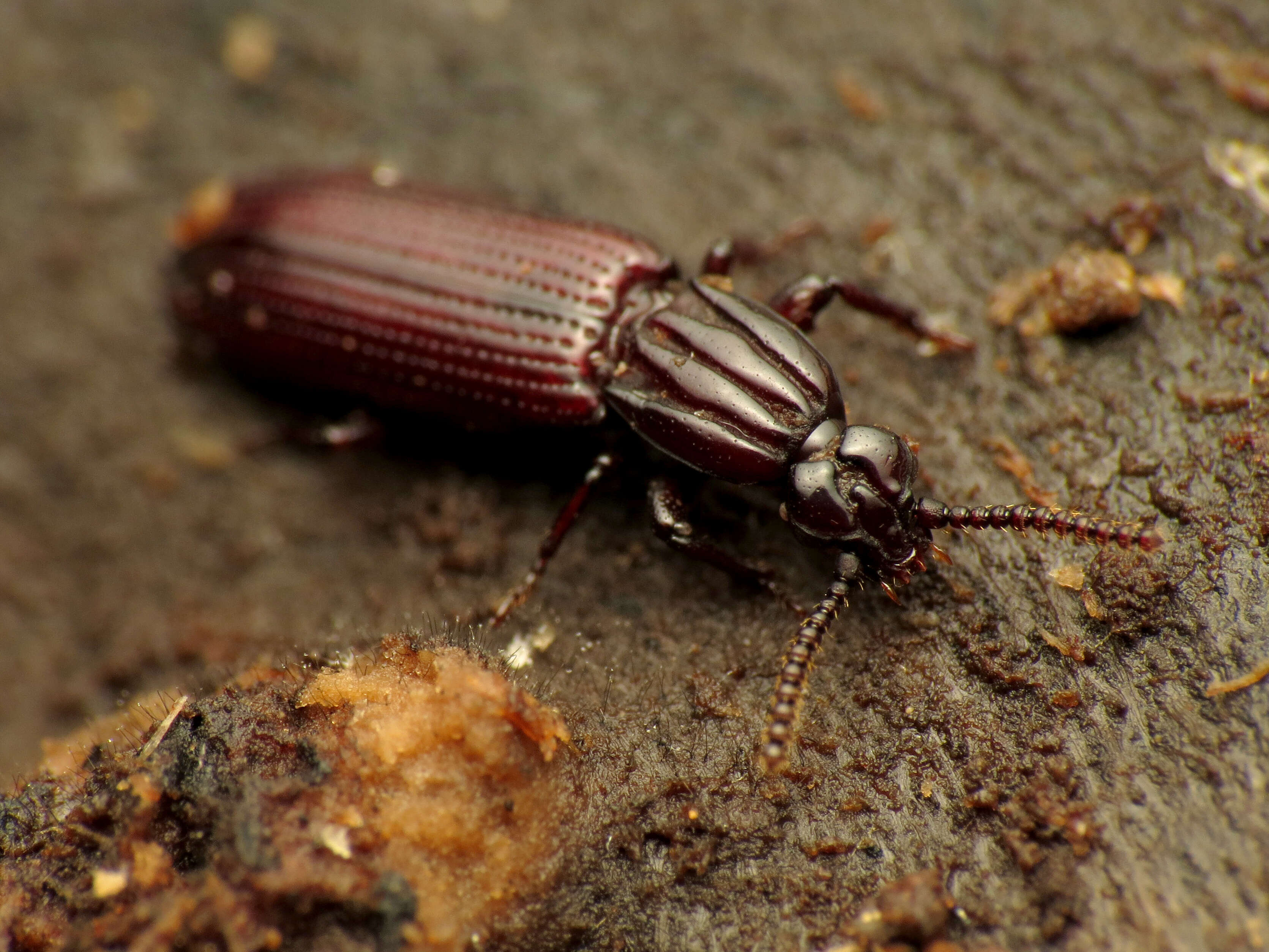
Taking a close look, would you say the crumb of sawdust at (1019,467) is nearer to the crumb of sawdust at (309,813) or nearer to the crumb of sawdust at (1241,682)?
the crumb of sawdust at (1241,682)

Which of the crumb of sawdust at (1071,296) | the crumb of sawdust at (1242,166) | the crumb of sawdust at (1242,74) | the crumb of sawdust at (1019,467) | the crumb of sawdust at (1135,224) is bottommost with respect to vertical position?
the crumb of sawdust at (1019,467)

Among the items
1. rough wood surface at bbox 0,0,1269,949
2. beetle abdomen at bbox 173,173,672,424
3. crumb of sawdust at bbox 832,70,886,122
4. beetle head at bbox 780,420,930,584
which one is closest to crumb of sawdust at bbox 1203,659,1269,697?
rough wood surface at bbox 0,0,1269,949

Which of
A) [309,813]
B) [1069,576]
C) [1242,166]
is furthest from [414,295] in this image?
[1242,166]

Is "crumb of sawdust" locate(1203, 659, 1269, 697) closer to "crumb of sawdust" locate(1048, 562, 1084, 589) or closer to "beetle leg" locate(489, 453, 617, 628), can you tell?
"crumb of sawdust" locate(1048, 562, 1084, 589)

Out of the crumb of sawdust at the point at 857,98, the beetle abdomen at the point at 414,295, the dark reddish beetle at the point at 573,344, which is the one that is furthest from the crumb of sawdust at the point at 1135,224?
the beetle abdomen at the point at 414,295

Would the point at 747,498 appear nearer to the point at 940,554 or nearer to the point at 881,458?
the point at 881,458
